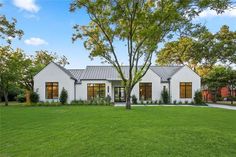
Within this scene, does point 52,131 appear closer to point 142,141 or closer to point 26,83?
point 142,141

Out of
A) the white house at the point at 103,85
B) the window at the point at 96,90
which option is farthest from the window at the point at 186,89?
the window at the point at 96,90

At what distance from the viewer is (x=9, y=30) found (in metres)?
21.0

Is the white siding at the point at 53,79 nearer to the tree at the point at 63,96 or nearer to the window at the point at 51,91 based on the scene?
the window at the point at 51,91

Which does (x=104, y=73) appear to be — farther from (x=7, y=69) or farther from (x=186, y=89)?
(x=7, y=69)

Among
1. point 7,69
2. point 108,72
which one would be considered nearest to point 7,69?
point 7,69

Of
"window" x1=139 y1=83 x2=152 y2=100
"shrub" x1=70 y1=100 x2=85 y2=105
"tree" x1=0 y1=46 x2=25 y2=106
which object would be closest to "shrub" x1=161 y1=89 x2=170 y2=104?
"window" x1=139 y1=83 x2=152 y2=100

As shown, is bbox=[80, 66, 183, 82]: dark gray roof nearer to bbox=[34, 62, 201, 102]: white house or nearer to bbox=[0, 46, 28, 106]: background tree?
bbox=[34, 62, 201, 102]: white house

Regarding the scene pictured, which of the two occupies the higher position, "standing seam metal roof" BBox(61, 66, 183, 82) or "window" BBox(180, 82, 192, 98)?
"standing seam metal roof" BBox(61, 66, 183, 82)

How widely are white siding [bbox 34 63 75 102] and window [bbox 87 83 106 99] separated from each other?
1903 mm

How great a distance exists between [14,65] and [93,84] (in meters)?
8.53

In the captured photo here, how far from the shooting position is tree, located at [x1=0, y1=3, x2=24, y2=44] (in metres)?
20.9

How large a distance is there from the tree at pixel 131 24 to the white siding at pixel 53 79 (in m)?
8.12

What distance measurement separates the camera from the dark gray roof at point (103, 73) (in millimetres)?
32688

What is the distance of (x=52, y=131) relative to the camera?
32.4 feet
